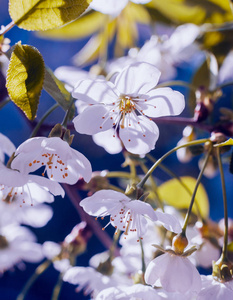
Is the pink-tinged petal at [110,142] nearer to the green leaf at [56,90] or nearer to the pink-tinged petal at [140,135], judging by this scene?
the pink-tinged petal at [140,135]

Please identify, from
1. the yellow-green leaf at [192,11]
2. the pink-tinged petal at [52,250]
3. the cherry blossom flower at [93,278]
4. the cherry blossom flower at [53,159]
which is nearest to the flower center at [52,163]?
the cherry blossom flower at [53,159]

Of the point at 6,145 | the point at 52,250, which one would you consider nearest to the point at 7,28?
the point at 6,145

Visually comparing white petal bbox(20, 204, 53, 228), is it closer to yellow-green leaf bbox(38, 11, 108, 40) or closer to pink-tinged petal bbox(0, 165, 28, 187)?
pink-tinged petal bbox(0, 165, 28, 187)

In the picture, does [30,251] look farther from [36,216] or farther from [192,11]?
[192,11]

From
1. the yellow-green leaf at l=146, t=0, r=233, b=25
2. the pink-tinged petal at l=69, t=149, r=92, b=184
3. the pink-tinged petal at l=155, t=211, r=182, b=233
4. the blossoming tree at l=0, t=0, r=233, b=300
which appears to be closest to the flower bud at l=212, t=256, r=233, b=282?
the blossoming tree at l=0, t=0, r=233, b=300

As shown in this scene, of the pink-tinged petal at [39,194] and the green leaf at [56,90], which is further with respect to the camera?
the pink-tinged petal at [39,194]
